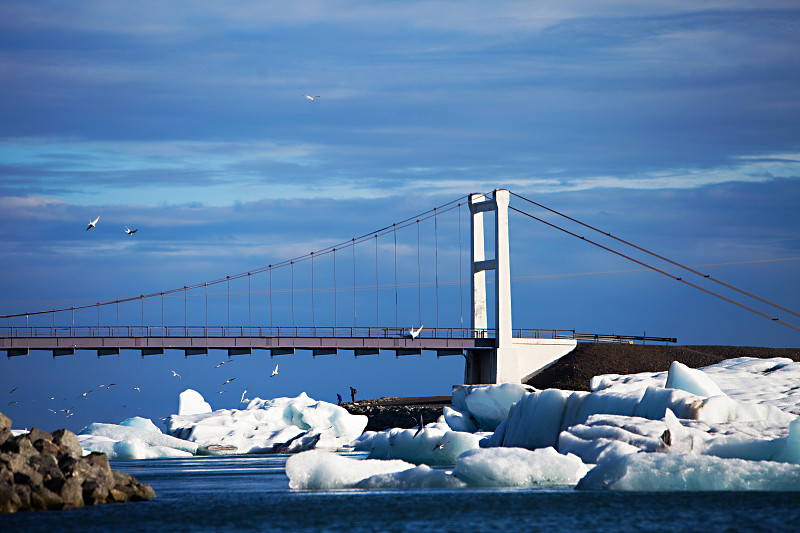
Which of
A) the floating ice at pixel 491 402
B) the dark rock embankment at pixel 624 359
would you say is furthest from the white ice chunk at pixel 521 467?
the dark rock embankment at pixel 624 359

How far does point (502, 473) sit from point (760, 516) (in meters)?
6.70

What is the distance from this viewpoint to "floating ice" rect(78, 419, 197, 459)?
4859 cm

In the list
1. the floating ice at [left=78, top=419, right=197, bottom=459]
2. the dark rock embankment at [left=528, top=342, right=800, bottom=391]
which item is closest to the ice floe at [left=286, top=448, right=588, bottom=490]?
the floating ice at [left=78, top=419, right=197, bottom=459]

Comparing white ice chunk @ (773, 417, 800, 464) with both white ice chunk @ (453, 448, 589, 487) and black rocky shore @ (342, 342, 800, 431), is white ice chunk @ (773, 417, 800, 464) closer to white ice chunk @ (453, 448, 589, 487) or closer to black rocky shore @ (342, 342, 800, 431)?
white ice chunk @ (453, 448, 589, 487)

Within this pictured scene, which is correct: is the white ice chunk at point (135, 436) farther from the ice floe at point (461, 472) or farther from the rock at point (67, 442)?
the ice floe at point (461, 472)

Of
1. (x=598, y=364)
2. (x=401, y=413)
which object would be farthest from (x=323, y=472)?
(x=598, y=364)

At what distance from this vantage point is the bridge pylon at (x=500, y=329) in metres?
63.6

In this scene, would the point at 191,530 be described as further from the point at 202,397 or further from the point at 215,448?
the point at 202,397

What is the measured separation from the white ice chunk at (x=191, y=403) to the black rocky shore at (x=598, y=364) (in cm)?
1104

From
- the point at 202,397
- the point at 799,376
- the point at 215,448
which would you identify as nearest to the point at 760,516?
the point at 799,376

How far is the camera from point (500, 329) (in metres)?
63.6

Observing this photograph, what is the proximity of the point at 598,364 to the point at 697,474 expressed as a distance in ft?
132


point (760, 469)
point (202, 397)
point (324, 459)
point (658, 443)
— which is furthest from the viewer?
Result: point (202, 397)

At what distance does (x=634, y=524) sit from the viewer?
17812mm
